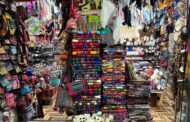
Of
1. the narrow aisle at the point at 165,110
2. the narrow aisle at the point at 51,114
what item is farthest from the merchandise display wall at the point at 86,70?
the narrow aisle at the point at 165,110

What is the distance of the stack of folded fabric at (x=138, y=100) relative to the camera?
2621 mm

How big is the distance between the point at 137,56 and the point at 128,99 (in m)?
3.72

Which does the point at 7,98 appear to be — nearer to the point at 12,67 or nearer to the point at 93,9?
the point at 12,67

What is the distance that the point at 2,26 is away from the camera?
2.33 metres

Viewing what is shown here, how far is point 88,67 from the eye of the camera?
249 centimetres

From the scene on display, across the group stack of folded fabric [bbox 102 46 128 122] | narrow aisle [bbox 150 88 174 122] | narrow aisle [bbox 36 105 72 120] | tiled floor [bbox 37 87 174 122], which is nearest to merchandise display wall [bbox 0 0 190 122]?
stack of folded fabric [bbox 102 46 128 122]

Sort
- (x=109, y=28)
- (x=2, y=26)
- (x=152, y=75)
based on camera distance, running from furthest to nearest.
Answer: (x=152, y=75)
(x=109, y=28)
(x=2, y=26)

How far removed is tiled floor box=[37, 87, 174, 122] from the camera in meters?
3.74

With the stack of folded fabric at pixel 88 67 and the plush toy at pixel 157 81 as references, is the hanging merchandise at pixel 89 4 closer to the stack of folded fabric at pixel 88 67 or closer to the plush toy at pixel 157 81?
the stack of folded fabric at pixel 88 67

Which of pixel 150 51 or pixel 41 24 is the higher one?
pixel 41 24

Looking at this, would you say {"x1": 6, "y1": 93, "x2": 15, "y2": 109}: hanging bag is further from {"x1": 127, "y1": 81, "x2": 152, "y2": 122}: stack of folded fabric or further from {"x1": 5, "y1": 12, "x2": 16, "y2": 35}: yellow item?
{"x1": 127, "y1": 81, "x2": 152, "y2": 122}: stack of folded fabric

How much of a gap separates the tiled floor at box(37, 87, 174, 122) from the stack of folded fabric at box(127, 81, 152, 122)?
1.37m

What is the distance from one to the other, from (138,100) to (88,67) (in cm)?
86

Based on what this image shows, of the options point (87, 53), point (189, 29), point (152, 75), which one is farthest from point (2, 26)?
point (152, 75)
